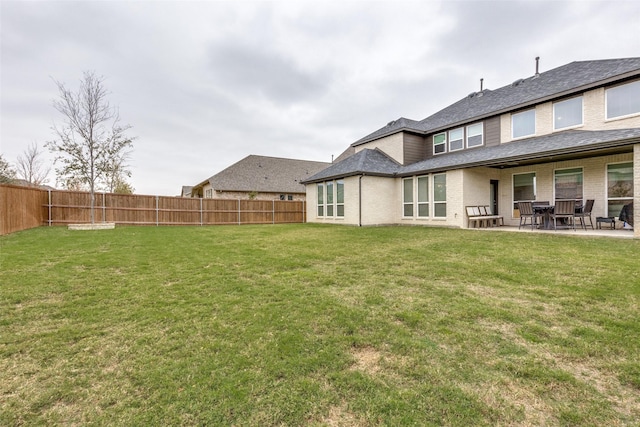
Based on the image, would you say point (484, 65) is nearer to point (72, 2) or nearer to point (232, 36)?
point (232, 36)

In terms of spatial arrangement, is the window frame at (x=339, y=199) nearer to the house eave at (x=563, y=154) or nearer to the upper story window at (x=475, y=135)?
the house eave at (x=563, y=154)

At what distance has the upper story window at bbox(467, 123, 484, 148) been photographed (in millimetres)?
14531

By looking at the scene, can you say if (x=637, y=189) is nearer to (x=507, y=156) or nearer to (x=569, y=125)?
(x=507, y=156)

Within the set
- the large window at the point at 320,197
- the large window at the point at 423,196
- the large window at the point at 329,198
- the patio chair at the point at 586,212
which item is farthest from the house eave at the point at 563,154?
the large window at the point at 320,197

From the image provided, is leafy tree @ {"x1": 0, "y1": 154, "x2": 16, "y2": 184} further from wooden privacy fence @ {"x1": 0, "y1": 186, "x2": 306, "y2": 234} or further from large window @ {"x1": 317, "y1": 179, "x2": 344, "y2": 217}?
large window @ {"x1": 317, "y1": 179, "x2": 344, "y2": 217}

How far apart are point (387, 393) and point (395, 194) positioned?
14626 mm

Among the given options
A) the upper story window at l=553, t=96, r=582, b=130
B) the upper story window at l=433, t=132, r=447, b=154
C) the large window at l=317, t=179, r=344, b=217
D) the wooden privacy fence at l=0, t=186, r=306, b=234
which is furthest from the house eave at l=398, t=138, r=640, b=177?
the wooden privacy fence at l=0, t=186, r=306, b=234

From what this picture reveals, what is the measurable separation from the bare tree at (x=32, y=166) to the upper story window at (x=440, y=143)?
104 ft

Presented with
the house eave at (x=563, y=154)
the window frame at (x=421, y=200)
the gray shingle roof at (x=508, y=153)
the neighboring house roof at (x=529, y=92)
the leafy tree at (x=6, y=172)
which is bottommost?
the window frame at (x=421, y=200)

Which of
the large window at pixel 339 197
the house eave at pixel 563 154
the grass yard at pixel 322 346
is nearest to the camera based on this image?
the grass yard at pixel 322 346

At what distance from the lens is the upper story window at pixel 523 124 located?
12.7m

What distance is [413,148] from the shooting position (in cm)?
1698

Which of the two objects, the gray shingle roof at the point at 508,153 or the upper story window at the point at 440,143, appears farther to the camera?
the upper story window at the point at 440,143

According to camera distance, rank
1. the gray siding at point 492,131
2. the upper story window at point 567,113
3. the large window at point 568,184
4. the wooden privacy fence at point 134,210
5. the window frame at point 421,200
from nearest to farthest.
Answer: the large window at point 568,184 < the upper story window at point 567,113 < the wooden privacy fence at point 134,210 < the gray siding at point 492,131 < the window frame at point 421,200
